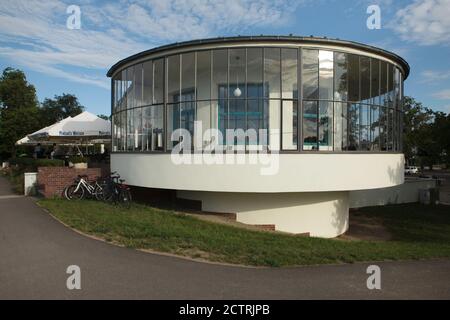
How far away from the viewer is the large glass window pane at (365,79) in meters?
12.4

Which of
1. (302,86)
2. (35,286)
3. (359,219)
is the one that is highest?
(302,86)

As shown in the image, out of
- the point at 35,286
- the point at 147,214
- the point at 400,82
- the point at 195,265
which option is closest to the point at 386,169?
the point at 400,82

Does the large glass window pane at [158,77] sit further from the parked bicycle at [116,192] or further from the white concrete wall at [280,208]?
the white concrete wall at [280,208]

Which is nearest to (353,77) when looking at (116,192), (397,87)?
(397,87)

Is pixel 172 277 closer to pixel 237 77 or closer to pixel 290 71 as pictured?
pixel 290 71

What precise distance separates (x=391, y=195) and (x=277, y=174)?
55.8 ft

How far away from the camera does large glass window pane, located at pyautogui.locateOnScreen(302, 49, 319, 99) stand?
11.8 m

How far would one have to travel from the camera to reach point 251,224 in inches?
486

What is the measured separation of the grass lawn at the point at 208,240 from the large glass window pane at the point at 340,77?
4943mm
